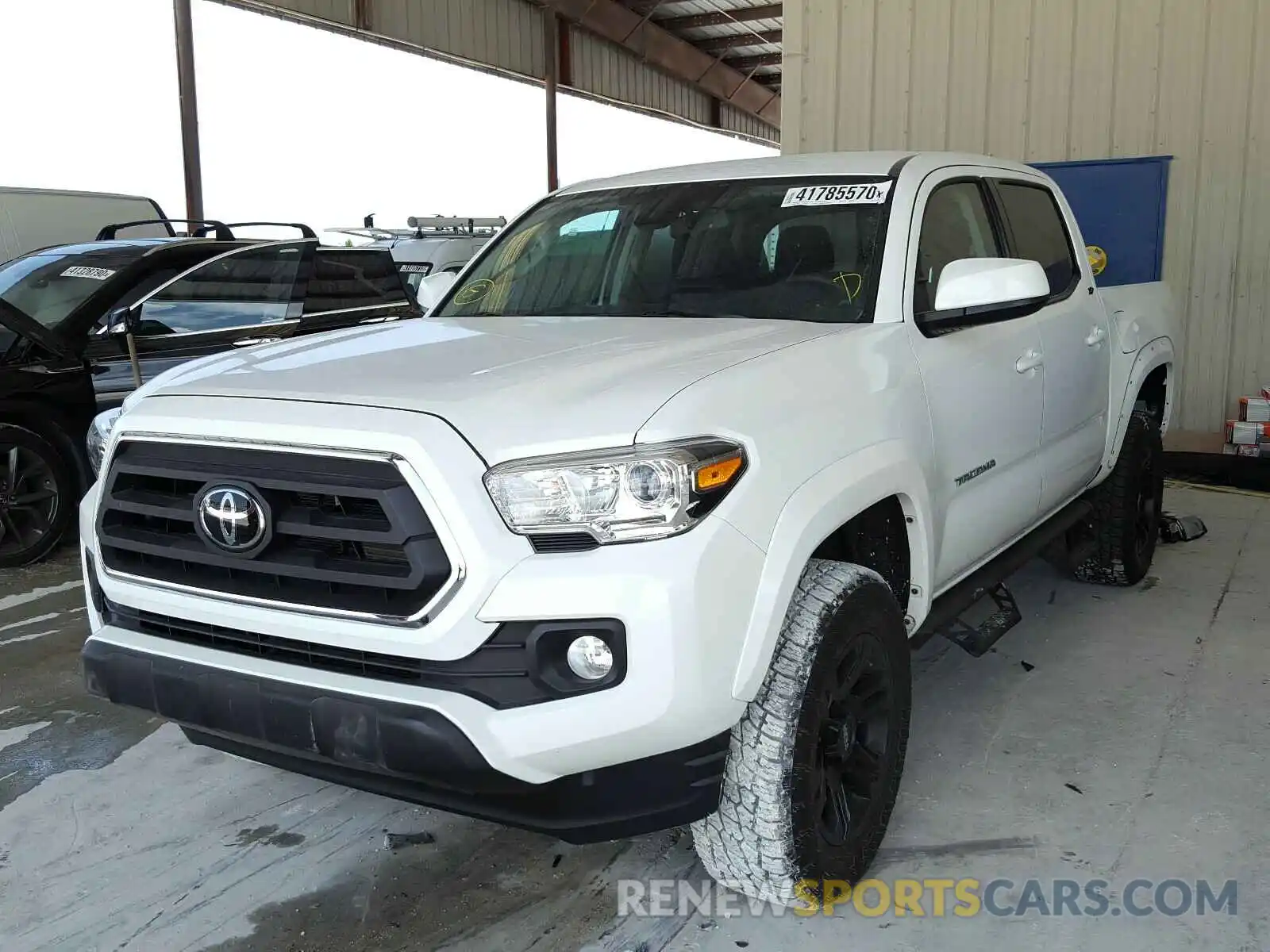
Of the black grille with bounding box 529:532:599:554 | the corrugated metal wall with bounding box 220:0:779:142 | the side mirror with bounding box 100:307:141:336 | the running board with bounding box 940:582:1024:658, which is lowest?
the running board with bounding box 940:582:1024:658

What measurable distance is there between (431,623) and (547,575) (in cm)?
22

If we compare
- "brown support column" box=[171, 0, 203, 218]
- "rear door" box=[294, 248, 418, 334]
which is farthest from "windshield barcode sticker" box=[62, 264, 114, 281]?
"brown support column" box=[171, 0, 203, 218]

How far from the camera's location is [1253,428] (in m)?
7.05

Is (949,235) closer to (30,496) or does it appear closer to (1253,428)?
(30,496)

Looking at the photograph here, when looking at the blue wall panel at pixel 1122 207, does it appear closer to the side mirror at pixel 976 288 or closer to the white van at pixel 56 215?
the side mirror at pixel 976 288

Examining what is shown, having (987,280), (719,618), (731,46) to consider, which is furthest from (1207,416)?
(731,46)

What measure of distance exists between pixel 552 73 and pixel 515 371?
17.3 m

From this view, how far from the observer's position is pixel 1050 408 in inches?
137

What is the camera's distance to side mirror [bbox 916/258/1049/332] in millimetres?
2693

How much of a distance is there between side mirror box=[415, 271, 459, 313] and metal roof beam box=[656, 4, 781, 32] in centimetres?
1650

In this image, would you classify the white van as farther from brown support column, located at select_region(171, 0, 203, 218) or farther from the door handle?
the door handle

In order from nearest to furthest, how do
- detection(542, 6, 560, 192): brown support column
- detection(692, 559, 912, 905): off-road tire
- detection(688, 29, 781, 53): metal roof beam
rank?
detection(692, 559, 912, 905): off-road tire
detection(542, 6, 560, 192): brown support column
detection(688, 29, 781, 53): metal roof beam

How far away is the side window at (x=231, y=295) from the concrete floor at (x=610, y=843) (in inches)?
86.3

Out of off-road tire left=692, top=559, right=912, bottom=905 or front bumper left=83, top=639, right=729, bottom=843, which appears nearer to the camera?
front bumper left=83, top=639, right=729, bottom=843
